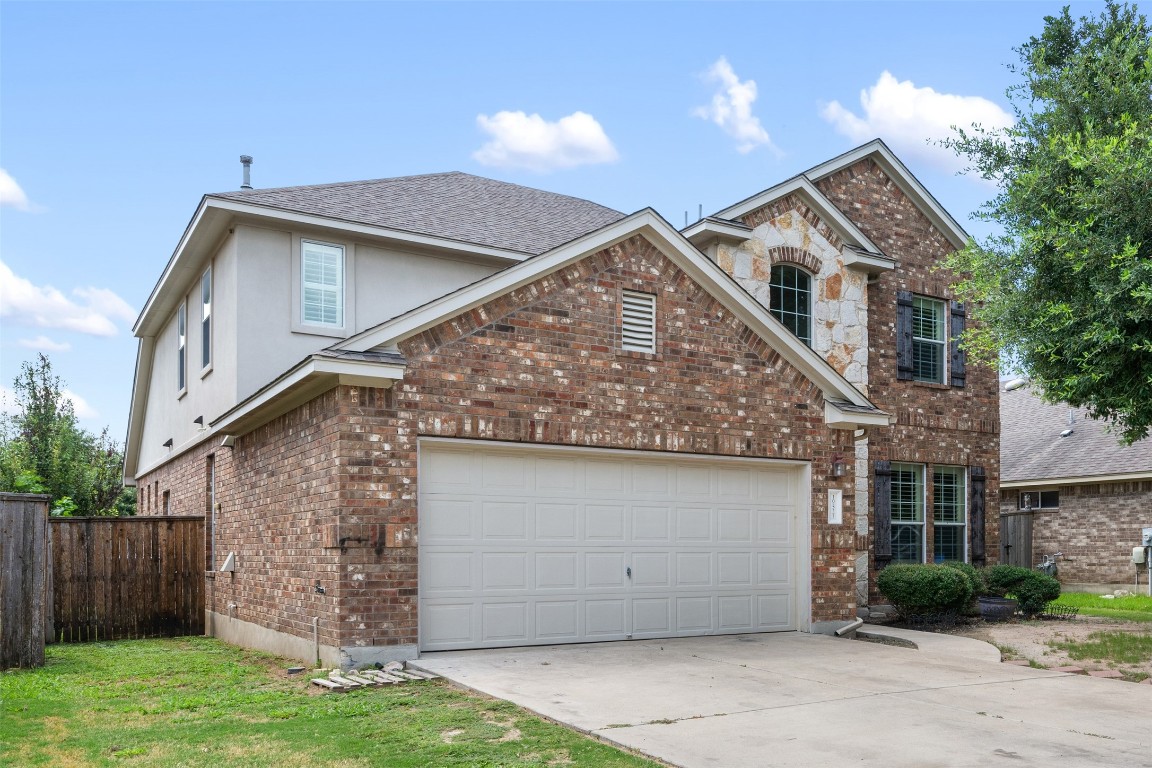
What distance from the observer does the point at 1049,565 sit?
2511 cm

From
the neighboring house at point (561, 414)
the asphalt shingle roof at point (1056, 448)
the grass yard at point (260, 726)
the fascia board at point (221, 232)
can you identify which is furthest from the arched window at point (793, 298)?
the asphalt shingle roof at point (1056, 448)

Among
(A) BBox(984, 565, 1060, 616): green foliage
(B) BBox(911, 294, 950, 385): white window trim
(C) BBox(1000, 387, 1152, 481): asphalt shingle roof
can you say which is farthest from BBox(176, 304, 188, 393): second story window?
(C) BBox(1000, 387, 1152, 481): asphalt shingle roof

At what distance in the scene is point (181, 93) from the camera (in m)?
18.4

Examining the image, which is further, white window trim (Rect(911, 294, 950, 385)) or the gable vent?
white window trim (Rect(911, 294, 950, 385))

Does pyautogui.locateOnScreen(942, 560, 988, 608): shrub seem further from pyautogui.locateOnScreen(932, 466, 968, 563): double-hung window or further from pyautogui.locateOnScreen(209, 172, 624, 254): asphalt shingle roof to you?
pyautogui.locateOnScreen(209, 172, 624, 254): asphalt shingle roof

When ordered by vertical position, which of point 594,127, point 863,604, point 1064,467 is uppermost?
point 594,127

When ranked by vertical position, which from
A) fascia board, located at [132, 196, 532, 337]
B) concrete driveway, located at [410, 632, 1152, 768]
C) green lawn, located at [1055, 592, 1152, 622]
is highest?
fascia board, located at [132, 196, 532, 337]

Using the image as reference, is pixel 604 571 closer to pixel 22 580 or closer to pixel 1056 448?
pixel 22 580

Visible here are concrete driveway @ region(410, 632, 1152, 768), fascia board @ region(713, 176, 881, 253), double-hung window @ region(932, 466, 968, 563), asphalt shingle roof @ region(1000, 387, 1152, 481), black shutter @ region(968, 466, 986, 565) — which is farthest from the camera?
asphalt shingle roof @ region(1000, 387, 1152, 481)

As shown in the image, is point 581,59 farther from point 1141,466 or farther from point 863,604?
point 1141,466

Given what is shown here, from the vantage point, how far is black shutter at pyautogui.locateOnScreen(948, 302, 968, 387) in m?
18.7

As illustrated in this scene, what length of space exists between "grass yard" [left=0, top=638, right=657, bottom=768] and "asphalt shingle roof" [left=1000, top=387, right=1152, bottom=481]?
19669 millimetres

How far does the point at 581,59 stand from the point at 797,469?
7.56 meters

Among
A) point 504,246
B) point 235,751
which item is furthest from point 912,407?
point 235,751
